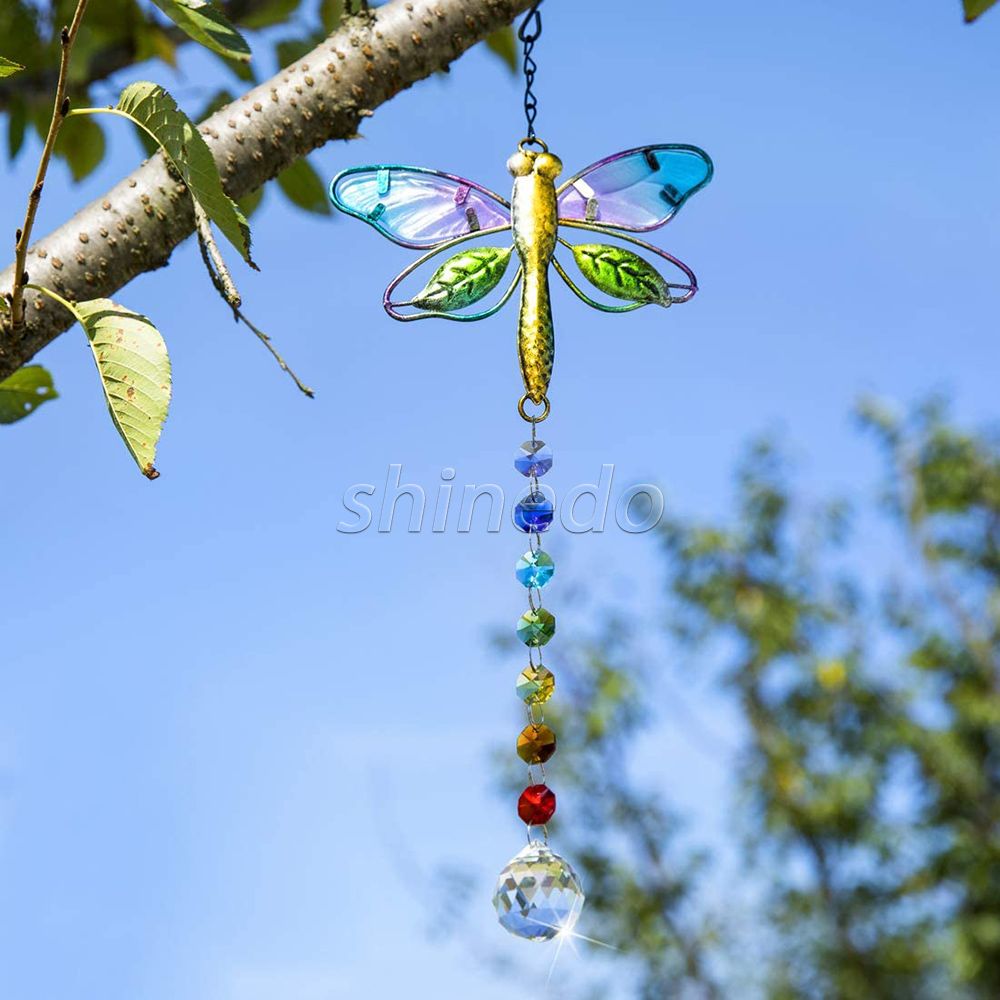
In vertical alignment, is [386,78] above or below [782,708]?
below

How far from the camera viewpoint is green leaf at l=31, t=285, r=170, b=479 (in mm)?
817

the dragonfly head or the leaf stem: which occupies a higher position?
the dragonfly head

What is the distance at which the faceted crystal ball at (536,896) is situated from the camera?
0.98 metres

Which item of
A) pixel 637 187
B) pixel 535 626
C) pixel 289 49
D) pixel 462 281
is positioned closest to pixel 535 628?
pixel 535 626

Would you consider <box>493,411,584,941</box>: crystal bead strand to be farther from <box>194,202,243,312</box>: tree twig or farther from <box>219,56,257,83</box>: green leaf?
<box>219,56,257,83</box>: green leaf

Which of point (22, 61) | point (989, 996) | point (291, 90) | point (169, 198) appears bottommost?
point (169, 198)

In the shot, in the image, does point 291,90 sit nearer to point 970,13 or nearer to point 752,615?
point 970,13

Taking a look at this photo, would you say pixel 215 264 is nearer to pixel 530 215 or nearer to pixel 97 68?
pixel 530 215

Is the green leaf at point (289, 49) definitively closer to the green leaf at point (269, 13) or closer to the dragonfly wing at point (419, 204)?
the green leaf at point (269, 13)

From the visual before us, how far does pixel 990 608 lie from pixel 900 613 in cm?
37

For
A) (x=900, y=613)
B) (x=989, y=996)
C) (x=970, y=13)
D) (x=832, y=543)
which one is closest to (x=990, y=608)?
(x=900, y=613)

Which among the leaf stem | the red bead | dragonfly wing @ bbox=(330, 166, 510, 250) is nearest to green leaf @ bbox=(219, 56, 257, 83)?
dragonfly wing @ bbox=(330, 166, 510, 250)

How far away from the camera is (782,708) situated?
507 centimetres

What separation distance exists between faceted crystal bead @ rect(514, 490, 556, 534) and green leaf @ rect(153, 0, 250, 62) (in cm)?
43
